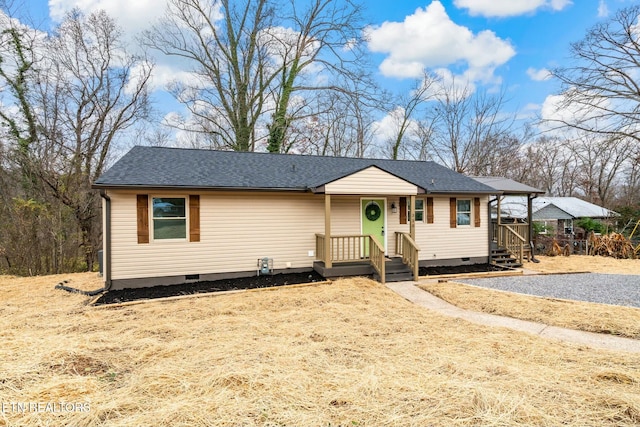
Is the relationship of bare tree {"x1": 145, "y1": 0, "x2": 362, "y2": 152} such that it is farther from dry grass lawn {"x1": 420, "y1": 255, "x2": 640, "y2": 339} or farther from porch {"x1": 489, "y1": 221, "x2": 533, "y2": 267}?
dry grass lawn {"x1": 420, "y1": 255, "x2": 640, "y2": 339}

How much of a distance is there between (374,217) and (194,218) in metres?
5.40

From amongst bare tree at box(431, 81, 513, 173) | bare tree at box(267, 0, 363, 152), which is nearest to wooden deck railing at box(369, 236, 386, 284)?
bare tree at box(267, 0, 363, 152)

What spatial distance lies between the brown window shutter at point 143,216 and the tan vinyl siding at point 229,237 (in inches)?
5.0

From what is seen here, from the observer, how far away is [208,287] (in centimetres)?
779

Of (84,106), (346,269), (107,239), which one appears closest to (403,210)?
(346,269)

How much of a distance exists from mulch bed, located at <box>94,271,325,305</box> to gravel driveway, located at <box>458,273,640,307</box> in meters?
4.59

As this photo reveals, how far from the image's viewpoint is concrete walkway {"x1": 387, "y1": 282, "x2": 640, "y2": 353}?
13.6ft

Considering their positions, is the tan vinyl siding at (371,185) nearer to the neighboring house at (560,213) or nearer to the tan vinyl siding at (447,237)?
the tan vinyl siding at (447,237)

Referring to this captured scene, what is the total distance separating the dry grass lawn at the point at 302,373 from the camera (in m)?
2.50

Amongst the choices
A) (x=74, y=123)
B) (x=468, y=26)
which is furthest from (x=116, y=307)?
(x=468, y=26)

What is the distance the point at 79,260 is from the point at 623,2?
24.9 metres

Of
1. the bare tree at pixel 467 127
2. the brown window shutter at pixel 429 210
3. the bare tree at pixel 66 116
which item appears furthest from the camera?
the bare tree at pixel 467 127

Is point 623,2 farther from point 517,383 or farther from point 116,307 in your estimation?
point 116,307

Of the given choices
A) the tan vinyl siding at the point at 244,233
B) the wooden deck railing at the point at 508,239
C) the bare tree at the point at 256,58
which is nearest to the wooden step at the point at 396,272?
the tan vinyl siding at the point at 244,233
